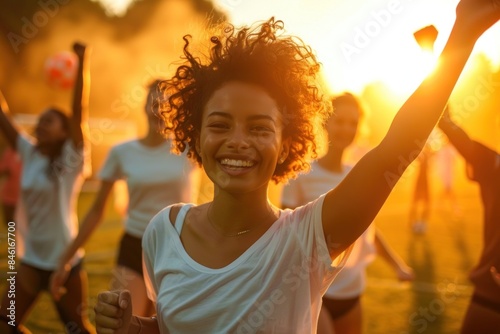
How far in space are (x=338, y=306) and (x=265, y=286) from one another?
2695 millimetres

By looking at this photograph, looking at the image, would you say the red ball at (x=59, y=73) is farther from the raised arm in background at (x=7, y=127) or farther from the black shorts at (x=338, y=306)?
the black shorts at (x=338, y=306)

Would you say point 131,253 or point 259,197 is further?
point 131,253

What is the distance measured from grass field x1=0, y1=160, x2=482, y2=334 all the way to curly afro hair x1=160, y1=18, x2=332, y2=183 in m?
5.08

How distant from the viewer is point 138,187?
5.45 metres

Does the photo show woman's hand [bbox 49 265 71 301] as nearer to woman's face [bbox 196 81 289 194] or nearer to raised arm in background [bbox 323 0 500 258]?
woman's face [bbox 196 81 289 194]

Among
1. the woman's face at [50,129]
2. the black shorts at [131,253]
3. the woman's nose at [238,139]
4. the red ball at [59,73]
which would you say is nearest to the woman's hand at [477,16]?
the woman's nose at [238,139]

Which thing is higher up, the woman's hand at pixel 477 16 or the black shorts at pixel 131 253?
the woman's hand at pixel 477 16

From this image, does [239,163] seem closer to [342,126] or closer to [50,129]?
[342,126]

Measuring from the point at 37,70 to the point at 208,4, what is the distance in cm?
1632

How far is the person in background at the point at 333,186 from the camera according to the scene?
16.0ft

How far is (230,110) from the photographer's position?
2441 millimetres

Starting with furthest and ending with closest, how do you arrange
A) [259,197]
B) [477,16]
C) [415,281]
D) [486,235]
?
1. [415,281]
2. [486,235]
3. [259,197]
4. [477,16]

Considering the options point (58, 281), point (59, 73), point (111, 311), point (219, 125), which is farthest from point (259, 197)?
point (59, 73)

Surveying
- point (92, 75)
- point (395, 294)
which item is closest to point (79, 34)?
point (92, 75)
